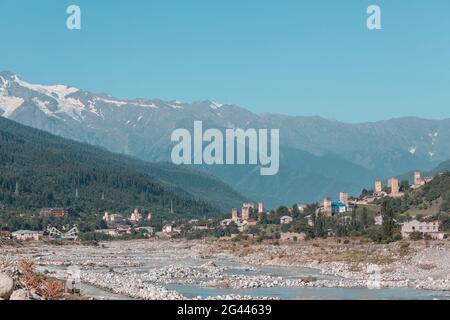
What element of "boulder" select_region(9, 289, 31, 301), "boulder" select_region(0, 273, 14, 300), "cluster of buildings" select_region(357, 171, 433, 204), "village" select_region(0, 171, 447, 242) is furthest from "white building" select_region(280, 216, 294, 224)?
"boulder" select_region(0, 273, 14, 300)

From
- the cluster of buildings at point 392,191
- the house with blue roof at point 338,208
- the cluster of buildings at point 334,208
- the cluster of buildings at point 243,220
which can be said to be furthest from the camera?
the cluster of buildings at point 243,220

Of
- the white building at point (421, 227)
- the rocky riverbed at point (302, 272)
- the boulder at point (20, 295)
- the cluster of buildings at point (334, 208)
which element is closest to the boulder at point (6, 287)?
the boulder at point (20, 295)

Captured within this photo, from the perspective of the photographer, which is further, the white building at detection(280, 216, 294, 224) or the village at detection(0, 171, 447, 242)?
the white building at detection(280, 216, 294, 224)

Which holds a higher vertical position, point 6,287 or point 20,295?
point 6,287

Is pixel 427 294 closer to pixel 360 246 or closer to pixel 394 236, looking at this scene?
pixel 360 246

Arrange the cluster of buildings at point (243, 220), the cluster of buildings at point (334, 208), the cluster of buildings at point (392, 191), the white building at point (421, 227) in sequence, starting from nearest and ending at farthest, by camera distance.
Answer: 1. the white building at point (421, 227)
2. the cluster of buildings at point (334, 208)
3. the cluster of buildings at point (392, 191)
4. the cluster of buildings at point (243, 220)

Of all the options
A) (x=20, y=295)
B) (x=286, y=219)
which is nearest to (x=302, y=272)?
(x=20, y=295)

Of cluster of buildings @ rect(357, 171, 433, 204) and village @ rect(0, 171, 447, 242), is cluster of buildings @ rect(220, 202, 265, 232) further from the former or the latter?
cluster of buildings @ rect(357, 171, 433, 204)

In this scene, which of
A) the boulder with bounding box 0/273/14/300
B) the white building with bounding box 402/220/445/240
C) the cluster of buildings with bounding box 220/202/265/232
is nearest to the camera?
the boulder with bounding box 0/273/14/300

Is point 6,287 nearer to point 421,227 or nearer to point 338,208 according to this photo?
point 421,227

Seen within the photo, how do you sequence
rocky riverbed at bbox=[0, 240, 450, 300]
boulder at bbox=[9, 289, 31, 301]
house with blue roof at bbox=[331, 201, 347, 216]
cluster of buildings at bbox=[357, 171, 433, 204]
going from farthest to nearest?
1. house with blue roof at bbox=[331, 201, 347, 216]
2. cluster of buildings at bbox=[357, 171, 433, 204]
3. rocky riverbed at bbox=[0, 240, 450, 300]
4. boulder at bbox=[9, 289, 31, 301]

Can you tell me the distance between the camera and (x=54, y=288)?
31.6 metres

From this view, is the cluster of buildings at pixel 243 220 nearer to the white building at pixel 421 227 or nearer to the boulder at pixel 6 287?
the white building at pixel 421 227
